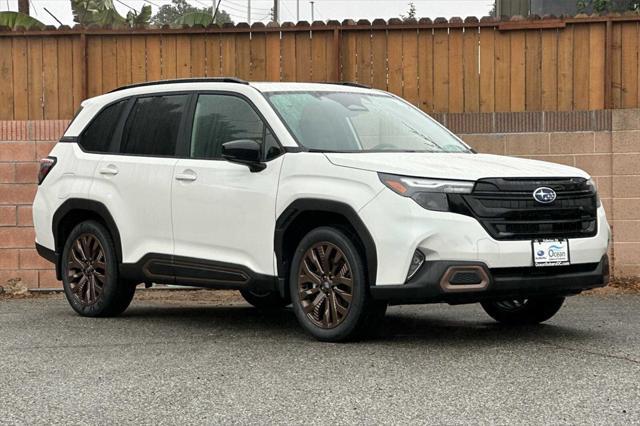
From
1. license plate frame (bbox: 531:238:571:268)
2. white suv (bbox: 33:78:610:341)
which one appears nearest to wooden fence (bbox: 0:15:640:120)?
white suv (bbox: 33:78:610:341)

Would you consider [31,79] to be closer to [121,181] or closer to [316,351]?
[121,181]

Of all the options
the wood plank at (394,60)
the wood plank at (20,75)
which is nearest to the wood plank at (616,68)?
the wood plank at (394,60)

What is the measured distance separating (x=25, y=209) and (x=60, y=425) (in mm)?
7571

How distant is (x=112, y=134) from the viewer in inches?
392

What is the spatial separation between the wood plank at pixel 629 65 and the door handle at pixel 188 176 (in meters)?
5.55

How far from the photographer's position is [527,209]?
7684mm

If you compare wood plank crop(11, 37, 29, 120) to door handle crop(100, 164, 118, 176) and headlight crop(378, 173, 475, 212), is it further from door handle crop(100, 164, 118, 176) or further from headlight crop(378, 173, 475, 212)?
headlight crop(378, 173, 475, 212)

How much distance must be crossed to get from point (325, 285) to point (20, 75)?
21.2ft

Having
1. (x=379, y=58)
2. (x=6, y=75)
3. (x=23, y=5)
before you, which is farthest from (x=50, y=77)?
(x=23, y=5)

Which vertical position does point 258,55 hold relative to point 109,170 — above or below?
above

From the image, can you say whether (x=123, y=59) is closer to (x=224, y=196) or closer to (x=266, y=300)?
(x=266, y=300)

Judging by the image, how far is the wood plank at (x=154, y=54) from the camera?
42.5 feet

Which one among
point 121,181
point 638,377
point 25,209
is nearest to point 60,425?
point 638,377

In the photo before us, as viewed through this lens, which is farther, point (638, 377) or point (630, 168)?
point (630, 168)
